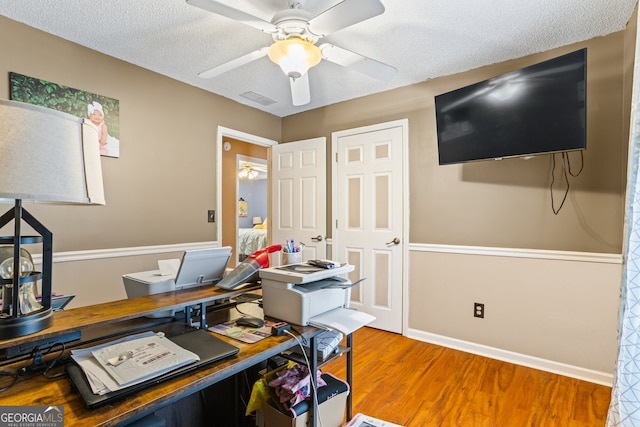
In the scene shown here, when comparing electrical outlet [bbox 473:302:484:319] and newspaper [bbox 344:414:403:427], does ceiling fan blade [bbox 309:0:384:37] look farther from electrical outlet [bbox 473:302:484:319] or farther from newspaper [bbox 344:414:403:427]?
electrical outlet [bbox 473:302:484:319]

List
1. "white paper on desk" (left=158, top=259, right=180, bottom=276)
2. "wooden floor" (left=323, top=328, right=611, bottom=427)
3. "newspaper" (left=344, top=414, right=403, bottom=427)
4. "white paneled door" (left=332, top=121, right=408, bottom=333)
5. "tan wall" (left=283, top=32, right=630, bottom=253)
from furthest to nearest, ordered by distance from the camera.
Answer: "white paneled door" (left=332, top=121, right=408, bottom=333) < "tan wall" (left=283, top=32, right=630, bottom=253) < "wooden floor" (left=323, top=328, right=611, bottom=427) < "newspaper" (left=344, top=414, right=403, bottom=427) < "white paper on desk" (left=158, top=259, right=180, bottom=276)

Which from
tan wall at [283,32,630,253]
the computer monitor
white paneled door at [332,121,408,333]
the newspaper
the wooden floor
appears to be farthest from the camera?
white paneled door at [332,121,408,333]

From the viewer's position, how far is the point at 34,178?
2.76 ft

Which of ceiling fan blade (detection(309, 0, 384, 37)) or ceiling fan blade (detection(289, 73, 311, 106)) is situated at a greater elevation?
ceiling fan blade (detection(309, 0, 384, 37))

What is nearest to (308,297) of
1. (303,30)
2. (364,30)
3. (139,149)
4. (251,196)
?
(303,30)

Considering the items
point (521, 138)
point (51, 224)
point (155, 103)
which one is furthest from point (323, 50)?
point (51, 224)

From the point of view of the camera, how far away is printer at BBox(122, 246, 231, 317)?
4.79 feet

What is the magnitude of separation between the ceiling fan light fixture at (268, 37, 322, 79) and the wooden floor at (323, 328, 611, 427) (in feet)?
6.74

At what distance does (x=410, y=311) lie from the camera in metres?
3.11

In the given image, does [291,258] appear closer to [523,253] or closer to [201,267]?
[201,267]

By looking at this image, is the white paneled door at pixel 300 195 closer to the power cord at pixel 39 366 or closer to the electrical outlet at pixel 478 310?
the electrical outlet at pixel 478 310

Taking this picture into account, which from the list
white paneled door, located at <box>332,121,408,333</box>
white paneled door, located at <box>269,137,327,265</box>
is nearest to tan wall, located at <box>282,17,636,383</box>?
white paneled door, located at <box>332,121,408,333</box>

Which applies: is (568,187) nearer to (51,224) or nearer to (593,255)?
(593,255)

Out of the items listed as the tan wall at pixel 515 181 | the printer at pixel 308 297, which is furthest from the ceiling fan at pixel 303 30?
the printer at pixel 308 297
